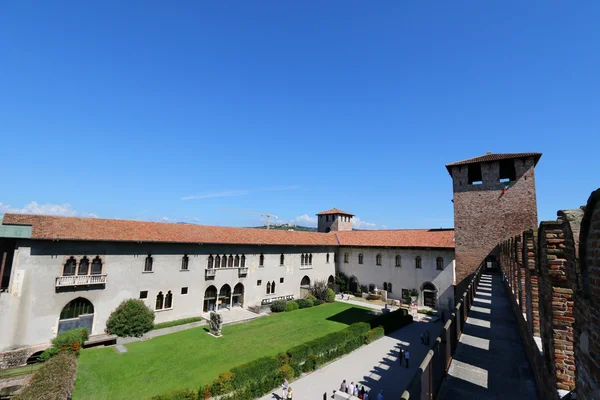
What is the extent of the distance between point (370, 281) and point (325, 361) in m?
20.8

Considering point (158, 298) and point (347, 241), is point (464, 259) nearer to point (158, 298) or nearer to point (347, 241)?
point (347, 241)

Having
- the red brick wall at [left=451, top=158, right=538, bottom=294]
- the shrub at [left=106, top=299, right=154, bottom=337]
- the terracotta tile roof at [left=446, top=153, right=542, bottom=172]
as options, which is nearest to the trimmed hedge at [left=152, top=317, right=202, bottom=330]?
the shrub at [left=106, top=299, right=154, bottom=337]

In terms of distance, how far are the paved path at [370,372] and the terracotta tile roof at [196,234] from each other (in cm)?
1462

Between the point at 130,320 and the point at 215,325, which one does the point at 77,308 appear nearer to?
the point at 130,320

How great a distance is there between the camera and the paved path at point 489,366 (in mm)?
5832

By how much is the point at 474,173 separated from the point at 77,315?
36442mm

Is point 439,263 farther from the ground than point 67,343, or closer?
farther from the ground

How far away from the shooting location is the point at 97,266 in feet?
74.0

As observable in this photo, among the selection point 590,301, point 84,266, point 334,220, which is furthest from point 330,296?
point 590,301

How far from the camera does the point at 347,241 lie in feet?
141

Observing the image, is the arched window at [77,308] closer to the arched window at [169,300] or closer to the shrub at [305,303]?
the arched window at [169,300]

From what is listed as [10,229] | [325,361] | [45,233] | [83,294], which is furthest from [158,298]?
[325,361]

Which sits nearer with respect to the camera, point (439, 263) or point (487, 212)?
point (487, 212)

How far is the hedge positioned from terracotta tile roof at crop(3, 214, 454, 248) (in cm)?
905
